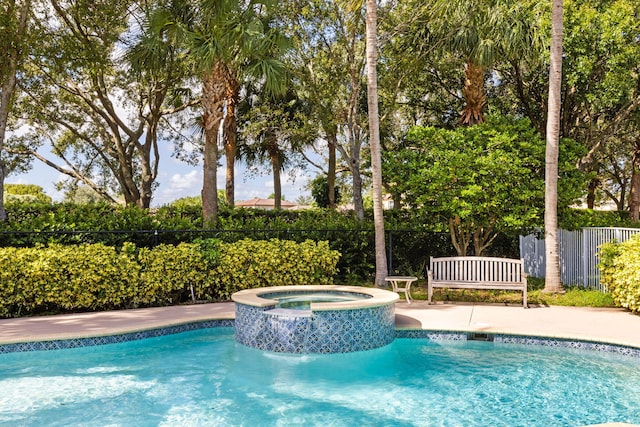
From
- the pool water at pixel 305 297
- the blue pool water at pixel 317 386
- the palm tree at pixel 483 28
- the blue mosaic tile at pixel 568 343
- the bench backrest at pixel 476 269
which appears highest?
the palm tree at pixel 483 28

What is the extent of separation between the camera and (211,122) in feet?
45.4

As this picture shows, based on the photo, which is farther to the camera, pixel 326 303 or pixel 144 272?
pixel 144 272

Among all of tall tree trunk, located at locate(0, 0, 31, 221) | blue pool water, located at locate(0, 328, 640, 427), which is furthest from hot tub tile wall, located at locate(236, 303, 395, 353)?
tall tree trunk, located at locate(0, 0, 31, 221)

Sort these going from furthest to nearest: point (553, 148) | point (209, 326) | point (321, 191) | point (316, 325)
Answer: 1. point (321, 191)
2. point (553, 148)
3. point (209, 326)
4. point (316, 325)

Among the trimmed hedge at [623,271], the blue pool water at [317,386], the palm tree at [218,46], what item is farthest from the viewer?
the palm tree at [218,46]

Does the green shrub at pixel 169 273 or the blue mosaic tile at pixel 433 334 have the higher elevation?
the green shrub at pixel 169 273

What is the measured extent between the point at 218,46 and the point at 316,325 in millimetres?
7602

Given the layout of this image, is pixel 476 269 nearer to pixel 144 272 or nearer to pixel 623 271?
pixel 623 271

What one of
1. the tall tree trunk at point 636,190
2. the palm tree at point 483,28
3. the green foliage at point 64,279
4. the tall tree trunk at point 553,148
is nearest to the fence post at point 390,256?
the tall tree trunk at point 553,148

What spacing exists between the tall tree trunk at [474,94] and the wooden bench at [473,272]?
6.33m

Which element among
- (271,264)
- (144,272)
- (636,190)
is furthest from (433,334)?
(636,190)

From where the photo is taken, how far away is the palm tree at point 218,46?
1235cm

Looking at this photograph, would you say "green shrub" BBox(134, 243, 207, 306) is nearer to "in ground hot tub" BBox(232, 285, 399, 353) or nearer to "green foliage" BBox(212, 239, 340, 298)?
"green foliage" BBox(212, 239, 340, 298)

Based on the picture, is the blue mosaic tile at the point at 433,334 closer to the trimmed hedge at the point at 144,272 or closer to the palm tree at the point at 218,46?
the trimmed hedge at the point at 144,272
